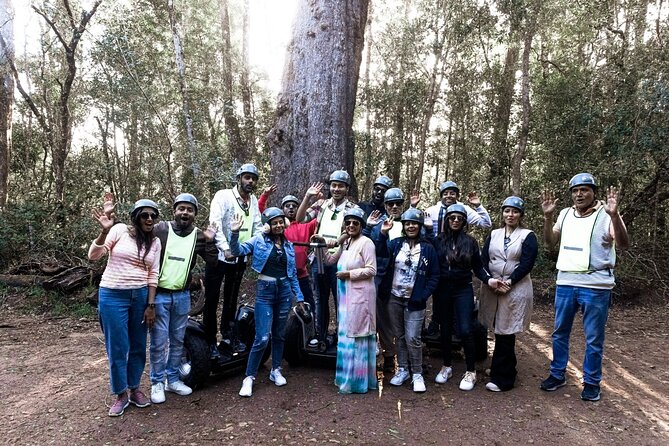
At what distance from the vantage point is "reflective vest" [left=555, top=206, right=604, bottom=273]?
180 inches

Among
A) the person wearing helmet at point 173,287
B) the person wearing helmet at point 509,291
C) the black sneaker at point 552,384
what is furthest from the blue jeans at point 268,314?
the black sneaker at point 552,384

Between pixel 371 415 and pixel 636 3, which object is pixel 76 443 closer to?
pixel 371 415

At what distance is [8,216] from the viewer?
33.7 feet

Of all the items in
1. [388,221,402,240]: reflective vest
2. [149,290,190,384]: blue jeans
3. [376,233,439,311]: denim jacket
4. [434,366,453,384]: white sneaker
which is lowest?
[434,366,453,384]: white sneaker

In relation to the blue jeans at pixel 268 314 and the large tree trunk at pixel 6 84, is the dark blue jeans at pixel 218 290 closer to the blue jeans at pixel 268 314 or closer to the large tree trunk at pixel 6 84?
the blue jeans at pixel 268 314

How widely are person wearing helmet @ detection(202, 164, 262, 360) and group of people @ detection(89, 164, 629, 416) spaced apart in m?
0.01

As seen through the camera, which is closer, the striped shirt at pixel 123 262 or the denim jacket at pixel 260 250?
the striped shirt at pixel 123 262

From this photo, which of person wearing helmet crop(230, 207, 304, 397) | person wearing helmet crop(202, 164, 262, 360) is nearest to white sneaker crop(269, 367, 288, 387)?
person wearing helmet crop(230, 207, 304, 397)

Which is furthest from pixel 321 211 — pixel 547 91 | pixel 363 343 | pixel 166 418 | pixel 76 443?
pixel 547 91

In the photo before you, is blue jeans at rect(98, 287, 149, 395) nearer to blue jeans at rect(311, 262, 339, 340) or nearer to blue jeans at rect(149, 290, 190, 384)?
blue jeans at rect(149, 290, 190, 384)

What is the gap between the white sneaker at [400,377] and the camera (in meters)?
4.86

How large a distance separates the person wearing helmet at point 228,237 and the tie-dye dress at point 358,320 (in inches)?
48.2

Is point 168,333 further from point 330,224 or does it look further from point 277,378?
point 330,224

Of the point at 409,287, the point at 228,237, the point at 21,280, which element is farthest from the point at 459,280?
the point at 21,280
